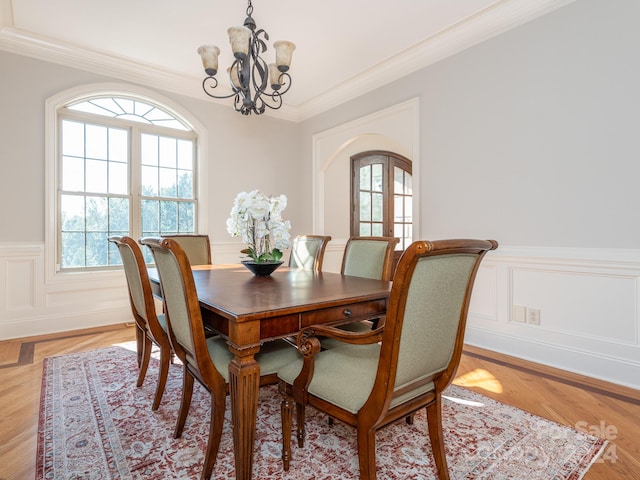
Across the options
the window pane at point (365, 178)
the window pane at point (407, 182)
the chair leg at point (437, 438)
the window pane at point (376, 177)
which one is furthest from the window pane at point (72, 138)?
the window pane at point (407, 182)

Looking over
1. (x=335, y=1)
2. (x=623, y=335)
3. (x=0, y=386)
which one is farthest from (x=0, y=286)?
(x=623, y=335)

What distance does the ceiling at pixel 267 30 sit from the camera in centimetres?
279

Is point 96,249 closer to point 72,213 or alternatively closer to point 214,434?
point 72,213

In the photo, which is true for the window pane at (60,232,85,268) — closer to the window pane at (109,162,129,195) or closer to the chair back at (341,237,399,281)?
the window pane at (109,162,129,195)

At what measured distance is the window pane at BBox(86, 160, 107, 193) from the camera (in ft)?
12.3

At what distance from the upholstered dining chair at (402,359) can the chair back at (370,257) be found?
3.13 ft

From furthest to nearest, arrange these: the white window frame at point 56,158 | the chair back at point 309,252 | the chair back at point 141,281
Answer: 1. the white window frame at point 56,158
2. the chair back at point 309,252
3. the chair back at point 141,281

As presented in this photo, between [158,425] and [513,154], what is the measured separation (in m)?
3.06

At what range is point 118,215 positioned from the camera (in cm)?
392

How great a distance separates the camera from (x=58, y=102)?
3.44 m

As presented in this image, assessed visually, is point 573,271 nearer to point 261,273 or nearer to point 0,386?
point 261,273

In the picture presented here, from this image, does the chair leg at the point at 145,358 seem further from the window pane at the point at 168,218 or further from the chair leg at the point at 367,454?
the window pane at the point at 168,218

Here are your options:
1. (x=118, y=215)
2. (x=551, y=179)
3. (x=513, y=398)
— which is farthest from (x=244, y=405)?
(x=118, y=215)

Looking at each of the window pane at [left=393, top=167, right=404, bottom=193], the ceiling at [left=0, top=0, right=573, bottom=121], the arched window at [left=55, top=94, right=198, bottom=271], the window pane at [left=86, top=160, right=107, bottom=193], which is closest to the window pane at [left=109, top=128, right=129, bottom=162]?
the arched window at [left=55, top=94, right=198, bottom=271]
